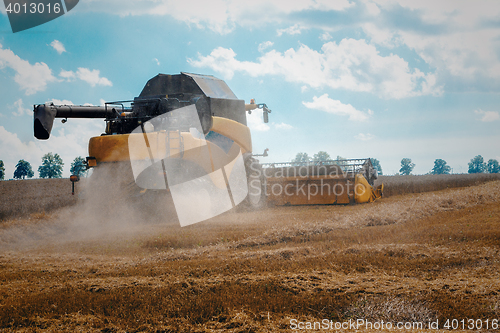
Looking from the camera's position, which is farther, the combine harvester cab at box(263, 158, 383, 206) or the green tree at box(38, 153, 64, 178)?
the green tree at box(38, 153, 64, 178)

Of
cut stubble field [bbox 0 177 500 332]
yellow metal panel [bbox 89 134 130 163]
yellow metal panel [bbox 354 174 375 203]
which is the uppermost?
yellow metal panel [bbox 89 134 130 163]

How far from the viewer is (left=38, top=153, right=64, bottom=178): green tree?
8119 centimetres

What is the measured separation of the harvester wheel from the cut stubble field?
3175 millimetres

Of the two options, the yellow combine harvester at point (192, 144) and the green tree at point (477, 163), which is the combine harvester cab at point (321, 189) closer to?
the yellow combine harvester at point (192, 144)

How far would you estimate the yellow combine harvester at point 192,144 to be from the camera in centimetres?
869

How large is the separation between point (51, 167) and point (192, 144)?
85.0 metres

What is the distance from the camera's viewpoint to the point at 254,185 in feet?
43.1

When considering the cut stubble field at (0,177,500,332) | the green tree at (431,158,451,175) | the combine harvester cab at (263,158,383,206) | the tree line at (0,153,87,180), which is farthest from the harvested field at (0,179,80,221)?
the green tree at (431,158,451,175)

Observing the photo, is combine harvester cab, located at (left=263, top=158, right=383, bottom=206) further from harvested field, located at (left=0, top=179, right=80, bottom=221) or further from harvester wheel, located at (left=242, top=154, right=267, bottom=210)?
harvested field, located at (left=0, top=179, right=80, bottom=221)

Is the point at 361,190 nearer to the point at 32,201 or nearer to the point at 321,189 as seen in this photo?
the point at 321,189

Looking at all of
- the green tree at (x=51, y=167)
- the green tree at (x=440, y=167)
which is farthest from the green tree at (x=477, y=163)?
the green tree at (x=51, y=167)

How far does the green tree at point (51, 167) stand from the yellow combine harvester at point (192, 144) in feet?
254

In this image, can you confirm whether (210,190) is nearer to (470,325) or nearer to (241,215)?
(241,215)

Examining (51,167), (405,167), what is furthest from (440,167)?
(51,167)
